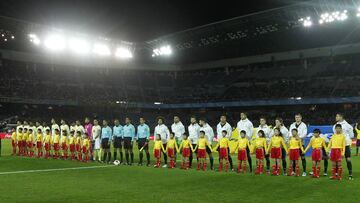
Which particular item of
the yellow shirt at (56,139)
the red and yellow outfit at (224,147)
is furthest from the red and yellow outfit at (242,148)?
the yellow shirt at (56,139)

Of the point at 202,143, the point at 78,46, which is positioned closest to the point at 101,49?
the point at 78,46

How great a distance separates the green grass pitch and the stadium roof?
62.2 feet

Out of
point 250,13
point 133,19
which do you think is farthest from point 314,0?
point 133,19

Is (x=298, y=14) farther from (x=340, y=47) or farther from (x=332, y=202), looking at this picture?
(x=332, y=202)

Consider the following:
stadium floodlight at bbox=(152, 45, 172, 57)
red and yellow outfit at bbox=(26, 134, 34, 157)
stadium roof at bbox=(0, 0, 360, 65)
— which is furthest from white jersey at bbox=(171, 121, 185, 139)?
stadium floodlight at bbox=(152, 45, 172, 57)

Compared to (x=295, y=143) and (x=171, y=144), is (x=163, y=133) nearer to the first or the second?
(x=171, y=144)

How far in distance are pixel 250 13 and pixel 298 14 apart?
3730 millimetres

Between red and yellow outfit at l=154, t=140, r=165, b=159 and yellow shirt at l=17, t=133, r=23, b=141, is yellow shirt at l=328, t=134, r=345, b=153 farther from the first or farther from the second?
yellow shirt at l=17, t=133, r=23, b=141

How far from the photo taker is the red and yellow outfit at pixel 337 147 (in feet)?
41.3

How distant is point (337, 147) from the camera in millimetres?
12727

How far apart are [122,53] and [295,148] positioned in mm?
31809

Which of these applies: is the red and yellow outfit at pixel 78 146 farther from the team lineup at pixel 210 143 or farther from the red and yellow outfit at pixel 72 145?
the red and yellow outfit at pixel 72 145

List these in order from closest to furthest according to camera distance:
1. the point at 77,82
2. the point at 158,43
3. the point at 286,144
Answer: the point at 286,144, the point at 158,43, the point at 77,82

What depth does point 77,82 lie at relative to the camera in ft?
172
